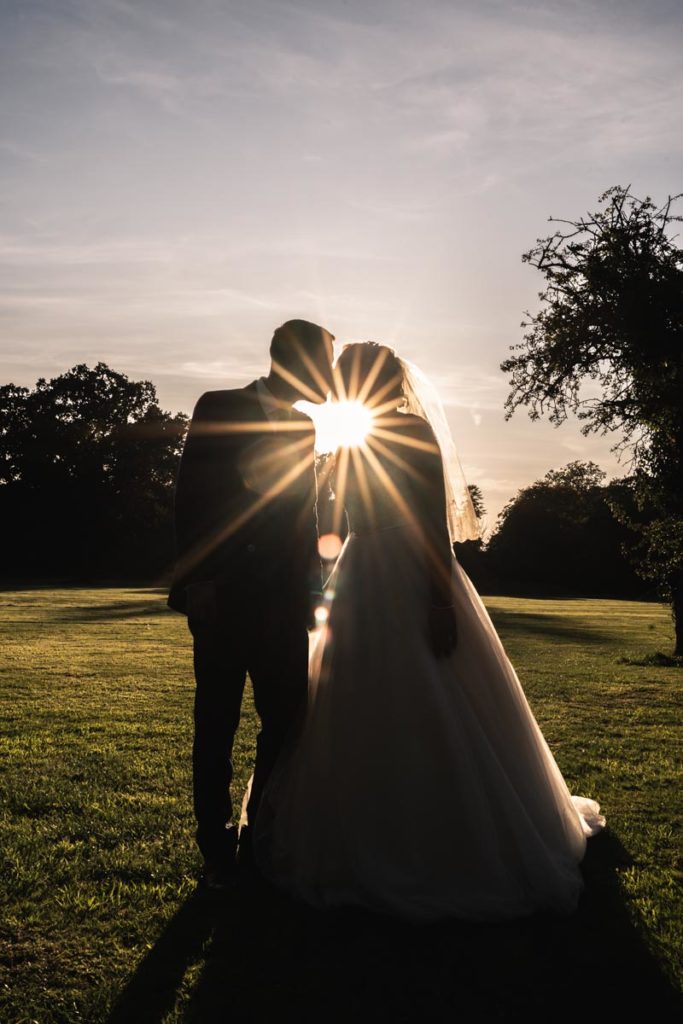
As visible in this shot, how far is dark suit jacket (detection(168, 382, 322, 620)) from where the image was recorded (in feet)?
12.9

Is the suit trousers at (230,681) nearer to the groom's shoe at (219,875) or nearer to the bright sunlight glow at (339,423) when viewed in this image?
the groom's shoe at (219,875)

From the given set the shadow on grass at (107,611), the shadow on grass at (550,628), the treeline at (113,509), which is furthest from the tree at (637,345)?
the treeline at (113,509)

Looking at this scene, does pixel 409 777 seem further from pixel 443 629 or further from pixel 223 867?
pixel 223 867

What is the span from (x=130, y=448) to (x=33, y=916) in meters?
68.4

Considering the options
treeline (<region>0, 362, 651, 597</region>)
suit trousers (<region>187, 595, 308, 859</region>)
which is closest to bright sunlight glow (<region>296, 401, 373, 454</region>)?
suit trousers (<region>187, 595, 308, 859</region>)

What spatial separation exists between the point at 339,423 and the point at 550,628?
2233 centimetres

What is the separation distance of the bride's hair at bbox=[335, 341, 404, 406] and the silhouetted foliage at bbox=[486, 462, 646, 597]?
65387mm

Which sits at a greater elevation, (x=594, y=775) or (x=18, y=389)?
(x=18, y=389)

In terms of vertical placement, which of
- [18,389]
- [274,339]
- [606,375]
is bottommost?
[274,339]

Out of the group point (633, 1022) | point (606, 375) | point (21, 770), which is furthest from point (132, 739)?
point (606, 375)

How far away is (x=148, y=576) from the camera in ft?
209

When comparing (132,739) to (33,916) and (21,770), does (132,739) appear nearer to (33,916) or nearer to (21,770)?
(21,770)

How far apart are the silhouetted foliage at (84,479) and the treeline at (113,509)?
0.29ft

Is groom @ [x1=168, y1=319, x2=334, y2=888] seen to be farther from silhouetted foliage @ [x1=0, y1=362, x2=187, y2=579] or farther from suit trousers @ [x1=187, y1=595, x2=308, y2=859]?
silhouetted foliage @ [x1=0, y1=362, x2=187, y2=579]
